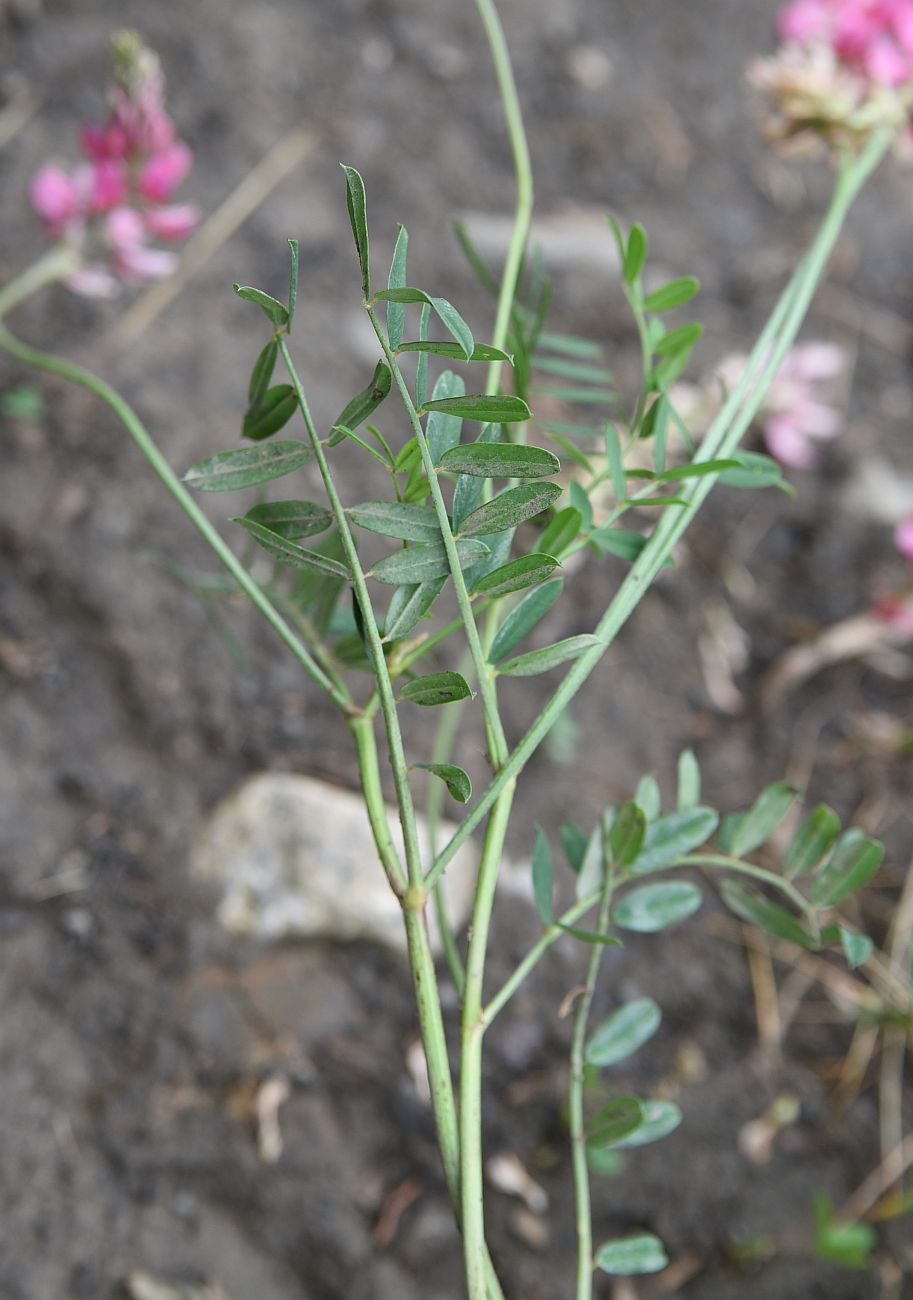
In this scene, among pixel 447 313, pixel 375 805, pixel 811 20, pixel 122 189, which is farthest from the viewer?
pixel 122 189

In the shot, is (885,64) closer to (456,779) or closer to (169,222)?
(169,222)

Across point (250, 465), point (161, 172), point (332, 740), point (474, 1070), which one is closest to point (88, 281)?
point (161, 172)

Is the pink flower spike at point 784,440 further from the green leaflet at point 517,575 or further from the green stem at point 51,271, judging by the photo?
the green leaflet at point 517,575

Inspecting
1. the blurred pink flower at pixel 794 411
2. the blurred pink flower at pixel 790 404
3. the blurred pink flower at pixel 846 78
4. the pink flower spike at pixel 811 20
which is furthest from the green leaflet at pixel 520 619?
the blurred pink flower at pixel 794 411

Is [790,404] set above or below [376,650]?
below

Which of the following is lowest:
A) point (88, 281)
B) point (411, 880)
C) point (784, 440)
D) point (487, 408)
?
point (784, 440)

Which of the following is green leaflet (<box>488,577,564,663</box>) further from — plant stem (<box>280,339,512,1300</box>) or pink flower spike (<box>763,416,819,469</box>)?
pink flower spike (<box>763,416,819,469</box>)

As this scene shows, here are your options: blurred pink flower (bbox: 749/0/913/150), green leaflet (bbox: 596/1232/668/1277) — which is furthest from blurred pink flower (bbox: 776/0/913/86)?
green leaflet (bbox: 596/1232/668/1277)
